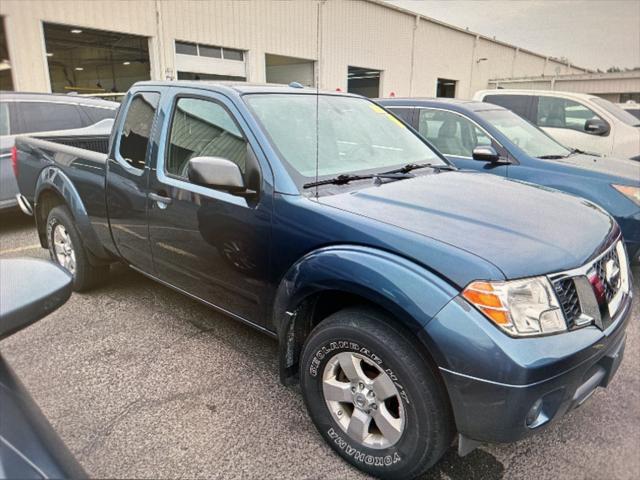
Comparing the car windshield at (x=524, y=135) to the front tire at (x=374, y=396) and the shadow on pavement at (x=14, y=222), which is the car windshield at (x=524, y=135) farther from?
the shadow on pavement at (x=14, y=222)

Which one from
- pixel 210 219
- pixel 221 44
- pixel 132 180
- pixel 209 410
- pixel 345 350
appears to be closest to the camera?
pixel 345 350

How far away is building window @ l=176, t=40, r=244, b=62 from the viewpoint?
15.2m

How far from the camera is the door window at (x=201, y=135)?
272 centimetres

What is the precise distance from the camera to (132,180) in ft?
10.7

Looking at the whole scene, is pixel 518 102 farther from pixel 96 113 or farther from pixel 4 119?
pixel 4 119

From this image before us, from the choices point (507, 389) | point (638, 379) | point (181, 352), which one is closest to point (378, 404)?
point (507, 389)

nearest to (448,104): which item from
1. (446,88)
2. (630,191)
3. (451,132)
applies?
(451,132)

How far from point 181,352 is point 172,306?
79cm

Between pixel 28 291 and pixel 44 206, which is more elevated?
pixel 28 291

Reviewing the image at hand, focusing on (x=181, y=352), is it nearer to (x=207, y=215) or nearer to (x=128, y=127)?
(x=207, y=215)

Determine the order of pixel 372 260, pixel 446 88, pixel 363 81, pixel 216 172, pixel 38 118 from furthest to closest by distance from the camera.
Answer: pixel 446 88, pixel 363 81, pixel 38 118, pixel 216 172, pixel 372 260

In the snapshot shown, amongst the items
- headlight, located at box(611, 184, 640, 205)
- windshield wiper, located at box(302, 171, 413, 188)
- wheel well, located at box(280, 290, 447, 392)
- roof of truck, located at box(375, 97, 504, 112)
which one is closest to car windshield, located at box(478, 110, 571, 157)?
roof of truck, located at box(375, 97, 504, 112)

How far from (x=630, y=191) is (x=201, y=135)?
12.5 feet

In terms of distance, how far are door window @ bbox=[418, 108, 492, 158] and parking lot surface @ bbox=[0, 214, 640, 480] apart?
261 centimetres
